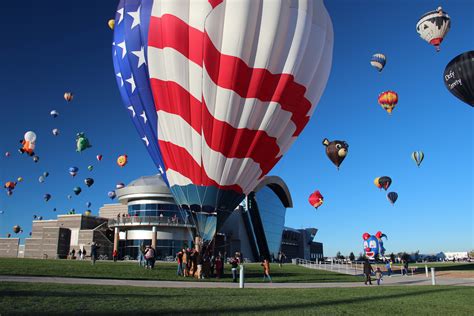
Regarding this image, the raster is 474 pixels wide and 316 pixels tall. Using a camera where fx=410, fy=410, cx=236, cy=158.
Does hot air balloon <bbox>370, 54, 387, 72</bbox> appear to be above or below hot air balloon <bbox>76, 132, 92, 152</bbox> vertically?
above

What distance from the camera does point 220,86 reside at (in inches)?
733

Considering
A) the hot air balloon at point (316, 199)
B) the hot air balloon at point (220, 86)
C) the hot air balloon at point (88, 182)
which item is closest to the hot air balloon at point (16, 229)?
the hot air balloon at point (88, 182)

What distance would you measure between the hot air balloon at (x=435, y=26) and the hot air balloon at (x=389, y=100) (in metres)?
6.74

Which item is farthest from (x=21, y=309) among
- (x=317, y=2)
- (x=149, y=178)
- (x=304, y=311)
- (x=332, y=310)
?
(x=149, y=178)

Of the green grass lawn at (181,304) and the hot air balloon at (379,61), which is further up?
the hot air balloon at (379,61)

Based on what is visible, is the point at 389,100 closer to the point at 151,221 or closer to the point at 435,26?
the point at 435,26

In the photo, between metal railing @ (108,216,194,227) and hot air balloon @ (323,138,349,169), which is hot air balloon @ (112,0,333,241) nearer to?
hot air balloon @ (323,138,349,169)

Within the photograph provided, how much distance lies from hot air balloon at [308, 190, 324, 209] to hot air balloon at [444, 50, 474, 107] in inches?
1317

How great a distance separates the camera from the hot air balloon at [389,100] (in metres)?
37.5

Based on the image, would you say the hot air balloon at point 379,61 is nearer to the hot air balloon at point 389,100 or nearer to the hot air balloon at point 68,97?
the hot air balloon at point 389,100

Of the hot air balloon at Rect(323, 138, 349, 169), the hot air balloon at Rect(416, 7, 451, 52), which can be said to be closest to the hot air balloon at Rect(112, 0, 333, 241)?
the hot air balloon at Rect(416, 7, 451, 52)

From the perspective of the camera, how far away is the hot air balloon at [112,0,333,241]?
720 inches

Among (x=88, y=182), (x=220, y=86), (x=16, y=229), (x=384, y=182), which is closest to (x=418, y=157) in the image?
(x=384, y=182)

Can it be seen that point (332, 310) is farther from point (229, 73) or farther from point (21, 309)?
point (229, 73)
